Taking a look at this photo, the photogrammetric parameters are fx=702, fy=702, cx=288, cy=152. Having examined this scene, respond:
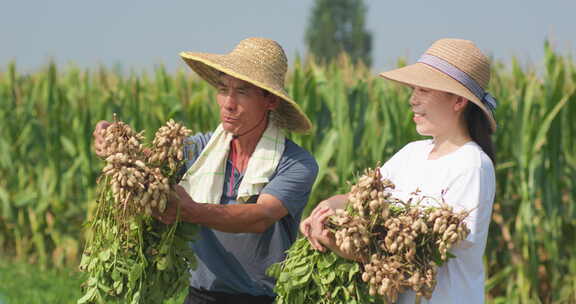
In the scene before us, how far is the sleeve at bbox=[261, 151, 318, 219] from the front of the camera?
7.91ft

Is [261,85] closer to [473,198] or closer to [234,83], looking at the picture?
[234,83]

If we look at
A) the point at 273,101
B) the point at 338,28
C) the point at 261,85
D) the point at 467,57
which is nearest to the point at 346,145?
the point at 273,101

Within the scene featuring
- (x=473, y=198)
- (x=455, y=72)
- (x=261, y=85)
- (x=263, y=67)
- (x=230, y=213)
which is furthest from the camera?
(x=263, y=67)

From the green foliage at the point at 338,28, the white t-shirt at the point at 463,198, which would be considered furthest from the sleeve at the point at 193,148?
the green foliage at the point at 338,28

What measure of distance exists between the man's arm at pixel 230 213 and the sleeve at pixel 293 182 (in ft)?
0.10

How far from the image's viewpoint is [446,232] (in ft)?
5.96

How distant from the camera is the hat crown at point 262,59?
250 cm

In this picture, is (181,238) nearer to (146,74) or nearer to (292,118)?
(292,118)

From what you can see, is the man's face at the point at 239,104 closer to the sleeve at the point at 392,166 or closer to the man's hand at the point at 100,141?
the man's hand at the point at 100,141

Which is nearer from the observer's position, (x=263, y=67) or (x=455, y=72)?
→ (x=455, y=72)

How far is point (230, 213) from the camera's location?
2266mm

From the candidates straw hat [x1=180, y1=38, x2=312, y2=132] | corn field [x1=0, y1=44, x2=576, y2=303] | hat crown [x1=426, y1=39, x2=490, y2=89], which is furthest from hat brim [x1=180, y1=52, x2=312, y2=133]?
corn field [x1=0, y1=44, x2=576, y2=303]

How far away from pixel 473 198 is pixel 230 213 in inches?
30.6

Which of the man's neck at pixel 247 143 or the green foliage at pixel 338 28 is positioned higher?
the man's neck at pixel 247 143
